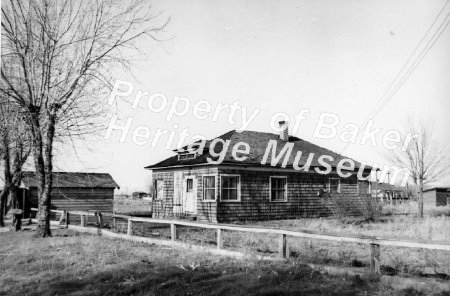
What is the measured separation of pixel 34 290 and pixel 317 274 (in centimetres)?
520

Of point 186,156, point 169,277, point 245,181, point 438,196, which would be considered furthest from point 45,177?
point 438,196

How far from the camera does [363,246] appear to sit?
12.4 metres

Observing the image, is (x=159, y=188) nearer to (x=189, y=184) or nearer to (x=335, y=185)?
(x=189, y=184)

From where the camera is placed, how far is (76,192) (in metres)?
28.8

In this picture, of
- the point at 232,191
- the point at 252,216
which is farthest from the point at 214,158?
the point at 252,216

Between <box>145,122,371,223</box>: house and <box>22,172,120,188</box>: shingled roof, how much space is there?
598cm

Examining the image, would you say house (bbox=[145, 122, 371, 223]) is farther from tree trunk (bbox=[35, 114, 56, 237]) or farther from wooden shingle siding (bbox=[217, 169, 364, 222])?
tree trunk (bbox=[35, 114, 56, 237])

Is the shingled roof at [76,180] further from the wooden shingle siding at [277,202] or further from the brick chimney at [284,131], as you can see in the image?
the brick chimney at [284,131]

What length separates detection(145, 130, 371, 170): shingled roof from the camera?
72.0ft

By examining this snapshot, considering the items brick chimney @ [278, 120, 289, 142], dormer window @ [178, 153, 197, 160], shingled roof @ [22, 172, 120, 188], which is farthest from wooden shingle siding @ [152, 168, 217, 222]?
brick chimney @ [278, 120, 289, 142]

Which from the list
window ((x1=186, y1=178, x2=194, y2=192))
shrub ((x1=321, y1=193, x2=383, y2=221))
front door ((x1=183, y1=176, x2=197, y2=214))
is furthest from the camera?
window ((x1=186, y1=178, x2=194, y2=192))

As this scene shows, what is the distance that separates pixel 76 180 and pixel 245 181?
44.8ft

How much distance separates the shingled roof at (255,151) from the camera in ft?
72.0

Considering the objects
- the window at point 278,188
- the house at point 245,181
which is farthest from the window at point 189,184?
the window at point 278,188
